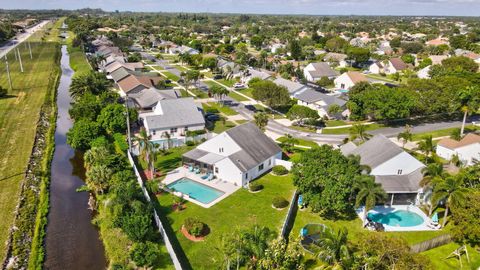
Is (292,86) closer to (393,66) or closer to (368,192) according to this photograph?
(393,66)

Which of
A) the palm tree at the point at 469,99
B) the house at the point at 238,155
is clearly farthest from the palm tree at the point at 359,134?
the palm tree at the point at 469,99

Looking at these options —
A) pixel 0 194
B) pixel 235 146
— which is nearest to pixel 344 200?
pixel 235 146

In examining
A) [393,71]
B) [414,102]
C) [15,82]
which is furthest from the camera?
[393,71]

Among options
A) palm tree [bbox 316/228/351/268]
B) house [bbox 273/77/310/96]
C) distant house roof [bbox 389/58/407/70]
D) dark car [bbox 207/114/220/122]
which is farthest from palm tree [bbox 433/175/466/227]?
distant house roof [bbox 389/58/407/70]

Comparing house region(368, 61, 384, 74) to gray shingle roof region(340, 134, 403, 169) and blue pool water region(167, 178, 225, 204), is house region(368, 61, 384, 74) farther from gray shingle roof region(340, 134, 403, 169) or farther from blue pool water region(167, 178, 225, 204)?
blue pool water region(167, 178, 225, 204)

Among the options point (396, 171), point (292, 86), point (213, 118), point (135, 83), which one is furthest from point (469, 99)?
point (135, 83)

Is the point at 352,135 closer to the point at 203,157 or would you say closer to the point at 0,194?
the point at 203,157
